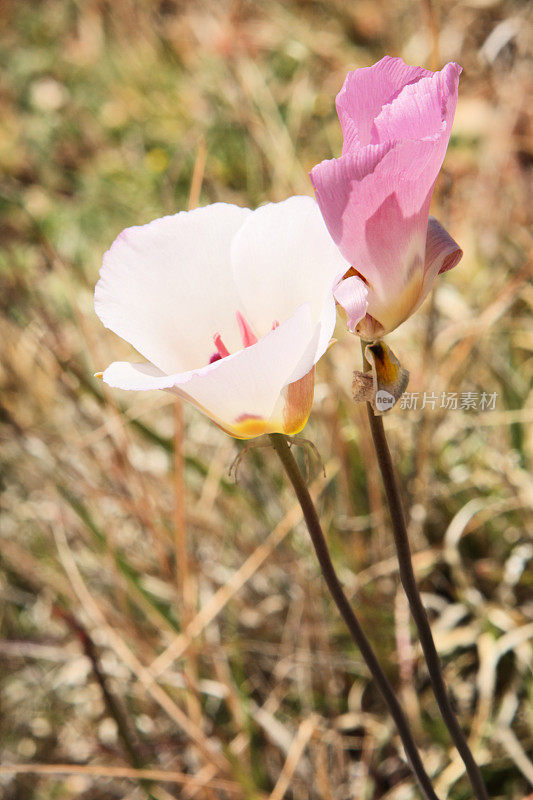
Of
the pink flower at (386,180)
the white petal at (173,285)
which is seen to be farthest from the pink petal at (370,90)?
the white petal at (173,285)

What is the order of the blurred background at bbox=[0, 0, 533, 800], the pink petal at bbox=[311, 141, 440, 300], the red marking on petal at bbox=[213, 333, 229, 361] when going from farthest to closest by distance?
1. the blurred background at bbox=[0, 0, 533, 800]
2. the red marking on petal at bbox=[213, 333, 229, 361]
3. the pink petal at bbox=[311, 141, 440, 300]

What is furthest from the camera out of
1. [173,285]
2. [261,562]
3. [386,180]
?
[261,562]

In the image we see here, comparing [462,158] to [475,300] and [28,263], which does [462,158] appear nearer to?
[475,300]

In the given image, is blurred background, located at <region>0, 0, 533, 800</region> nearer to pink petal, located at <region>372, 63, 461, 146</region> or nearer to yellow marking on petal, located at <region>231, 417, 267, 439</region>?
yellow marking on petal, located at <region>231, 417, 267, 439</region>

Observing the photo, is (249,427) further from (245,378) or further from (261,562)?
(261,562)

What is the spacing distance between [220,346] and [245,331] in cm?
2

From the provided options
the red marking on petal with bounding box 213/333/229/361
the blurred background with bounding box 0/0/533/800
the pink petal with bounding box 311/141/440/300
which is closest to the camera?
the pink petal with bounding box 311/141/440/300

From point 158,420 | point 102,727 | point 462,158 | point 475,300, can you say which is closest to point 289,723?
point 102,727

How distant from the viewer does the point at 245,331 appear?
1.57 ft

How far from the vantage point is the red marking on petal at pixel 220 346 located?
474mm

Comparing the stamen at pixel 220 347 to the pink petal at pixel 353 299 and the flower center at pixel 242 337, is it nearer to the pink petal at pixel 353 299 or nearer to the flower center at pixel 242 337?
the flower center at pixel 242 337

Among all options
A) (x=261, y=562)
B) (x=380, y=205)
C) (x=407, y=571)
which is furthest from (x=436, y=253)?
(x=261, y=562)

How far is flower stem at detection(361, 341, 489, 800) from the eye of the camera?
393 mm

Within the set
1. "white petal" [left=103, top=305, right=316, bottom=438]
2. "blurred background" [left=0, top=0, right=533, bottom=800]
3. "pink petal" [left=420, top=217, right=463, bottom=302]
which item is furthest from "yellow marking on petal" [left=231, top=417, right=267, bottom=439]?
"blurred background" [left=0, top=0, right=533, bottom=800]
